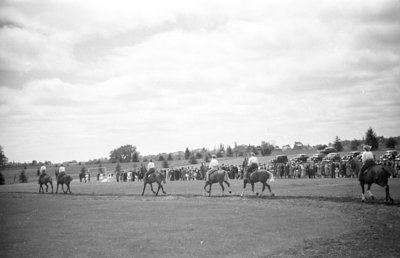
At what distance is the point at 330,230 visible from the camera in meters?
11.4

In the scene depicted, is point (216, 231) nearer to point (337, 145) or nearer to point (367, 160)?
point (367, 160)

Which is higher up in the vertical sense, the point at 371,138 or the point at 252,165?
the point at 371,138

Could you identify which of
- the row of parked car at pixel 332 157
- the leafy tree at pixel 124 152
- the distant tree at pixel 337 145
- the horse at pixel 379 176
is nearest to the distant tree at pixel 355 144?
the distant tree at pixel 337 145

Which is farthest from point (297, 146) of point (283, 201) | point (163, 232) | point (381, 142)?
point (163, 232)

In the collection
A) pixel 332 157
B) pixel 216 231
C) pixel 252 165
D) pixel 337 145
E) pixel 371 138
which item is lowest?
pixel 216 231

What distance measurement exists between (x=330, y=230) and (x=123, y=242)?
6895mm

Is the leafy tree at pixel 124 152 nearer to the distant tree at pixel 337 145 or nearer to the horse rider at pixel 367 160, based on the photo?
the distant tree at pixel 337 145

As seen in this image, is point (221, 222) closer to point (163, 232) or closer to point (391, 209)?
point (163, 232)

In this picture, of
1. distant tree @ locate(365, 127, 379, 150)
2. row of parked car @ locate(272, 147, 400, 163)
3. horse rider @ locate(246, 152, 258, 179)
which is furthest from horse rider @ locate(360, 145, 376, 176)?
distant tree @ locate(365, 127, 379, 150)

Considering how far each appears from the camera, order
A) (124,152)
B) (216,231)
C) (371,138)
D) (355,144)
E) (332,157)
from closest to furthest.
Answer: (216,231) < (332,157) < (371,138) < (355,144) < (124,152)

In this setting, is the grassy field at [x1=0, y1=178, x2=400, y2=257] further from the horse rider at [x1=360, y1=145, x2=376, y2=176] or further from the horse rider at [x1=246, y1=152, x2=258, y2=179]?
the horse rider at [x1=246, y1=152, x2=258, y2=179]

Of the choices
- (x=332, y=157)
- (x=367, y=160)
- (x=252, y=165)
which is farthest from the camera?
(x=332, y=157)

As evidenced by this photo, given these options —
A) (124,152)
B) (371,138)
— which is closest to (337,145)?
(371,138)

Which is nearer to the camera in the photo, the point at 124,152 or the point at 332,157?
the point at 332,157
